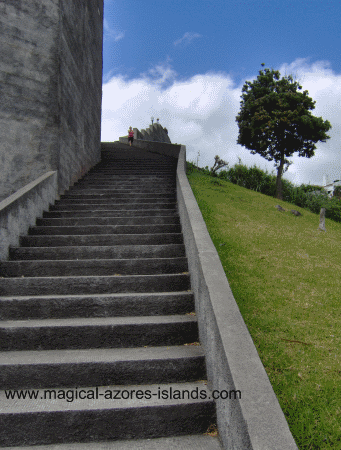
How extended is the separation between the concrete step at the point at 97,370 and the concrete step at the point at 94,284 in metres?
1.01

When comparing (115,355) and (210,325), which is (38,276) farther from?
(210,325)

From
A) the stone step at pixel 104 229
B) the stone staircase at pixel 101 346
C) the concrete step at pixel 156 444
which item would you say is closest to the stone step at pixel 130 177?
the stone step at pixel 104 229

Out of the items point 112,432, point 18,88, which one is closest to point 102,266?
point 112,432

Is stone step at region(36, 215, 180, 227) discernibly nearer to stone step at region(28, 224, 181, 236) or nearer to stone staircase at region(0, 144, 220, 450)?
stone step at region(28, 224, 181, 236)

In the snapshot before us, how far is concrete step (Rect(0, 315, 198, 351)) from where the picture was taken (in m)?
2.98

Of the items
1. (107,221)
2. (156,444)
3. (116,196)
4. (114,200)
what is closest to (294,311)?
(156,444)

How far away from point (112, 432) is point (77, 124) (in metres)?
8.15

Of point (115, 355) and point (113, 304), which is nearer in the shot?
point (115, 355)

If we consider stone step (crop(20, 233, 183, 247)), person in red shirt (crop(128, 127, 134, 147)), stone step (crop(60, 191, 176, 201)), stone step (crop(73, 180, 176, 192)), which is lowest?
stone step (crop(20, 233, 183, 247))

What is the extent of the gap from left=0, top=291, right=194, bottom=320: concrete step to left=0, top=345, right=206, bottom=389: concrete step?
0.59 metres

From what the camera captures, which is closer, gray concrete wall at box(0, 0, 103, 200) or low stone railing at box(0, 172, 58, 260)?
low stone railing at box(0, 172, 58, 260)

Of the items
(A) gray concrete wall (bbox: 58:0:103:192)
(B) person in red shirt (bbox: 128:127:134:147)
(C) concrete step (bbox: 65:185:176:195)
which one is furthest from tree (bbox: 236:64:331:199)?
(C) concrete step (bbox: 65:185:176:195)

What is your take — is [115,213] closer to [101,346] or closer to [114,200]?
[114,200]

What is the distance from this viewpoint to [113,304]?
3371 millimetres
